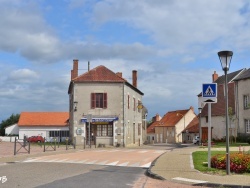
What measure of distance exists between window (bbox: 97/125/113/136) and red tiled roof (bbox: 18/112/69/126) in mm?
24516

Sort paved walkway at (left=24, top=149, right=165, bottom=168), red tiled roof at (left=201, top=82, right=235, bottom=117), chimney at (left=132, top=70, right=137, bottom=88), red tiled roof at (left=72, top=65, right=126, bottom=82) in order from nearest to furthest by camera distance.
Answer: paved walkway at (left=24, top=149, right=165, bottom=168)
red tiled roof at (left=72, top=65, right=126, bottom=82)
red tiled roof at (left=201, top=82, right=235, bottom=117)
chimney at (left=132, top=70, right=137, bottom=88)

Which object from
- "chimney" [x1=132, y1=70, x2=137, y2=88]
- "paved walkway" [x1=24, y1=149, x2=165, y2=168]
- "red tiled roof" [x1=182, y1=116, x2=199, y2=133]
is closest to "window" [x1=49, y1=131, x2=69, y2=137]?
"chimney" [x1=132, y1=70, x2=137, y2=88]

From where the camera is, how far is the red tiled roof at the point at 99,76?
3850 centimetres

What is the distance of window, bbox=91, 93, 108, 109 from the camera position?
126 feet

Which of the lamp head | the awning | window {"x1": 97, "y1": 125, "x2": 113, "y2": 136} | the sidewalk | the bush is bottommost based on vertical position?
the sidewalk

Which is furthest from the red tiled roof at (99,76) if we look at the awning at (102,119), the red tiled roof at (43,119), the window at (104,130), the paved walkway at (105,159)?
the red tiled roof at (43,119)

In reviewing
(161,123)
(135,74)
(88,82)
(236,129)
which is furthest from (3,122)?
(236,129)

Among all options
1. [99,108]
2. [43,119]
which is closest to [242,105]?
[99,108]

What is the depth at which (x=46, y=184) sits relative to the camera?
10.2 meters

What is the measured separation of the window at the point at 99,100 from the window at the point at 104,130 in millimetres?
2235

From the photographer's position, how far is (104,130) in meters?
38.5

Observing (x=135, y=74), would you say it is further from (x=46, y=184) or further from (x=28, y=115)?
(x=46, y=184)

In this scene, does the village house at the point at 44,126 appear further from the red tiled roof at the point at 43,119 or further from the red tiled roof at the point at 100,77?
the red tiled roof at the point at 100,77

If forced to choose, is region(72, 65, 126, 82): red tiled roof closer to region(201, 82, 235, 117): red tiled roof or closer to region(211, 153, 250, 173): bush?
region(201, 82, 235, 117): red tiled roof
